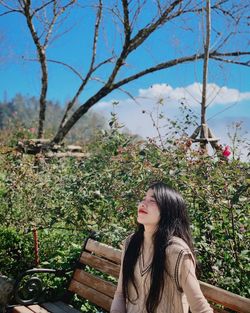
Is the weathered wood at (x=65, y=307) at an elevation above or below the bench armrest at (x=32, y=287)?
below

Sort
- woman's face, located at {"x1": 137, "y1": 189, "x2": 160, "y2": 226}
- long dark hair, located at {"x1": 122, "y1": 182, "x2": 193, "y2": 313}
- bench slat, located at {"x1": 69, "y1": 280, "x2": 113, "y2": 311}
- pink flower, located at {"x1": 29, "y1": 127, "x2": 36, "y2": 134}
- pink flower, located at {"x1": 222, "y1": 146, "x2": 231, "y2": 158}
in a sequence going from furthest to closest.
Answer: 1. pink flower, located at {"x1": 29, "y1": 127, "x2": 36, "y2": 134}
2. pink flower, located at {"x1": 222, "y1": 146, "x2": 231, "y2": 158}
3. bench slat, located at {"x1": 69, "y1": 280, "x2": 113, "y2": 311}
4. woman's face, located at {"x1": 137, "y1": 189, "x2": 160, "y2": 226}
5. long dark hair, located at {"x1": 122, "y1": 182, "x2": 193, "y2": 313}

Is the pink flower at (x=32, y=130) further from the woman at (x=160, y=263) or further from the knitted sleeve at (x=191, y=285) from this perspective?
the knitted sleeve at (x=191, y=285)

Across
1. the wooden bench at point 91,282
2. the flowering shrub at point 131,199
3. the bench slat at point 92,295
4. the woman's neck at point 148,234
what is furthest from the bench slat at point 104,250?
the woman's neck at point 148,234

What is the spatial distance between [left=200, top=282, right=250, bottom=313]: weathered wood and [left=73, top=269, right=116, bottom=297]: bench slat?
0.84m

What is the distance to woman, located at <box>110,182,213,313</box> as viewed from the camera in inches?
91.1

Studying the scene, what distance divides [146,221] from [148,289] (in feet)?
1.12

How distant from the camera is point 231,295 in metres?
2.43

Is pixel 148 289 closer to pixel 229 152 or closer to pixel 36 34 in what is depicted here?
pixel 229 152

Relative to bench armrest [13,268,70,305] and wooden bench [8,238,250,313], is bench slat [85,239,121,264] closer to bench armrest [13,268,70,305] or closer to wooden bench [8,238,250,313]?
wooden bench [8,238,250,313]

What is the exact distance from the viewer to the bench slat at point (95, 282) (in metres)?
3.25

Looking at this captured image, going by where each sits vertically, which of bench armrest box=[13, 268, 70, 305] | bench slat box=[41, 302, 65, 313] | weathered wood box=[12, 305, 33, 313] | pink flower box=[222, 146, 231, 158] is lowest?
weathered wood box=[12, 305, 33, 313]

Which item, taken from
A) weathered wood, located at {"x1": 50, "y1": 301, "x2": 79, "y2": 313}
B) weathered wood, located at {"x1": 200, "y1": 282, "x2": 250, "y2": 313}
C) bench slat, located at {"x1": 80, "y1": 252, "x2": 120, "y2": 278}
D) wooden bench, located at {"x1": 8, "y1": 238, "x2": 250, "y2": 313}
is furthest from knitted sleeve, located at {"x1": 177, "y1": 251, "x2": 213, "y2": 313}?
weathered wood, located at {"x1": 50, "y1": 301, "x2": 79, "y2": 313}

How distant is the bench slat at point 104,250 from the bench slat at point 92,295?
0.83 feet

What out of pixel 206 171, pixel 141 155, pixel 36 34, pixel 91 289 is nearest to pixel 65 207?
pixel 141 155
